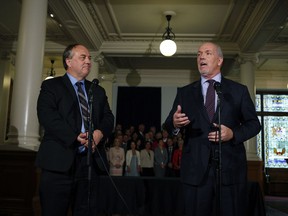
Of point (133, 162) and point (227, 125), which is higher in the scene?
point (227, 125)


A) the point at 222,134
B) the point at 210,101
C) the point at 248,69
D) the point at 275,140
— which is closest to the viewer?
the point at 222,134

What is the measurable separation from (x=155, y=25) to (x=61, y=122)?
5.81 m

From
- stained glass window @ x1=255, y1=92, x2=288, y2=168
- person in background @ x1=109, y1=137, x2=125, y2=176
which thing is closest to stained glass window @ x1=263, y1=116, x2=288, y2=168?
stained glass window @ x1=255, y1=92, x2=288, y2=168

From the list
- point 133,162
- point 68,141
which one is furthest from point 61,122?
point 133,162

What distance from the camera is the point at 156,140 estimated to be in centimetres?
834

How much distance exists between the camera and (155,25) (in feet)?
24.4

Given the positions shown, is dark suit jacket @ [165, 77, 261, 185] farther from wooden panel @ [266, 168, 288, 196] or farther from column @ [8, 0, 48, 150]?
wooden panel @ [266, 168, 288, 196]

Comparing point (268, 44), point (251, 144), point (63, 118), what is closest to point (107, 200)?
point (63, 118)

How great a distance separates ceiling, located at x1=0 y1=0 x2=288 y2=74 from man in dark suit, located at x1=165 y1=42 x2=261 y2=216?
4.01m

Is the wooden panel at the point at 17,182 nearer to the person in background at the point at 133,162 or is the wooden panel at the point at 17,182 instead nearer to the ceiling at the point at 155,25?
the ceiling at the point at 155,25

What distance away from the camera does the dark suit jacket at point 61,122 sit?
1977 mm

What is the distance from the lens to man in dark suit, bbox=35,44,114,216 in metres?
1.97

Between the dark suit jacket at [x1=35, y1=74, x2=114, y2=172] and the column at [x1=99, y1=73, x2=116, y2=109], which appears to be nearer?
the dark suit jacket at [x1=35, y1=74, x2=114, y2=172]

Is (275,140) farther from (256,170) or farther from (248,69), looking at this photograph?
(248,69)
